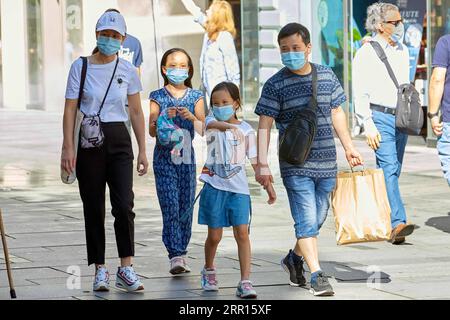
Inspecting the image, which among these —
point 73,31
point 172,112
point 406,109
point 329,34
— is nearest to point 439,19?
point 329,34

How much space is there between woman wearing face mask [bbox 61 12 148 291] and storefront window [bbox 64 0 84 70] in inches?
841

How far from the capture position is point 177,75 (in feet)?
30.3

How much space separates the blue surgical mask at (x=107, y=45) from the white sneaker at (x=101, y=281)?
1387 mm

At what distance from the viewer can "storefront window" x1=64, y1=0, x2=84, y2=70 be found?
29688mm

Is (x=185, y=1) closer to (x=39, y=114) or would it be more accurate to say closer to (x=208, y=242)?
(x=39, y=114)

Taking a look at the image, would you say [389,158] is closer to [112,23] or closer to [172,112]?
[172,112]

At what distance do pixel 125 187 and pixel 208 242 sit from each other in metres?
0.64

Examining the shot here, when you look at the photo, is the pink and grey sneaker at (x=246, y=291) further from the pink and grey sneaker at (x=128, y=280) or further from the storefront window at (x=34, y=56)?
the storefront window at (x=34, y=56)

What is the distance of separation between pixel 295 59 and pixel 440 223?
3725 millimetres

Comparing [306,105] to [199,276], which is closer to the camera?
[306,105]

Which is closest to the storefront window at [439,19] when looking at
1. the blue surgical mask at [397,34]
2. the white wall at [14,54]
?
the blue surgical mask at [397,34]

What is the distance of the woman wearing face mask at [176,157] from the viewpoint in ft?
30.1

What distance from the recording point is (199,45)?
87.5 feet
